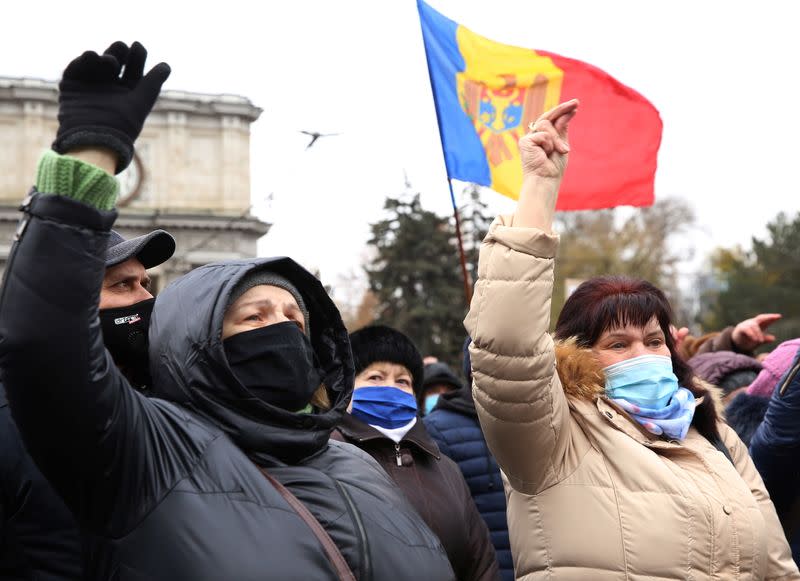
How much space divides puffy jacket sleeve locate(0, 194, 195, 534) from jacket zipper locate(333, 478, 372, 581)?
568 millimetres

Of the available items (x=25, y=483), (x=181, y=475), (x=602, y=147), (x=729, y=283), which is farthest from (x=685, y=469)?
(x=729, y=283)

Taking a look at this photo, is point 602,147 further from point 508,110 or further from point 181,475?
point 181,475

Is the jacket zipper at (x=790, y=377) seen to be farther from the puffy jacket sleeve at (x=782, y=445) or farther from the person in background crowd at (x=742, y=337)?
the person in background crowd at (x=742, y=337)

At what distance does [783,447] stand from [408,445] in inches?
58.1

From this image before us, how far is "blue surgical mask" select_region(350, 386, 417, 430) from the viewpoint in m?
4.81

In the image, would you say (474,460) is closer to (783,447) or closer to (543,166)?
(783,447)

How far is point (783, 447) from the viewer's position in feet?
13.4

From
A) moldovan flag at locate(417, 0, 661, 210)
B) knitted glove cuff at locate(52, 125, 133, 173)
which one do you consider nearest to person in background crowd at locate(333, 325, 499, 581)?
moldovan flag at locate(417, 0, 661, 210)

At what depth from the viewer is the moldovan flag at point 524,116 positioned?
292 inches

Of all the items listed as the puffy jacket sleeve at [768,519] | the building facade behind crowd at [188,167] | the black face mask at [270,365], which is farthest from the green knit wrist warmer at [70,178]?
the building facade behind crowd at [188,167]

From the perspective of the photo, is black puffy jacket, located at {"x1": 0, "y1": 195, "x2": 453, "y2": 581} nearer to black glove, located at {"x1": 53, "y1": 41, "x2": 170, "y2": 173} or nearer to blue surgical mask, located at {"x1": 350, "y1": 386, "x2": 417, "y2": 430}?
black glove, located at {"x1": 53, "y1": 41, "x2": 170, "y2": 173}

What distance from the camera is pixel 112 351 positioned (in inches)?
126

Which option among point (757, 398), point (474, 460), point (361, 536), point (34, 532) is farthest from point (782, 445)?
point (34, 532)

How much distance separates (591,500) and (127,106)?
180 cm
